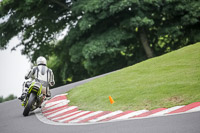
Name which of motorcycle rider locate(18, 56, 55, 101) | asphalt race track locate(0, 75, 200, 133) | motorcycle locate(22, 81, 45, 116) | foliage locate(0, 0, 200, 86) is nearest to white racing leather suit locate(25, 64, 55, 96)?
motorcycle rider locate(18, 56, 55, 101)

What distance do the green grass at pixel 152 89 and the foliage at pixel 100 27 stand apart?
9.26 m

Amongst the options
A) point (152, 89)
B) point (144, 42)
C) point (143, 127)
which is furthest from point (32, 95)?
point (144, 42)

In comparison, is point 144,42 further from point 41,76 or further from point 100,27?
point 41,76

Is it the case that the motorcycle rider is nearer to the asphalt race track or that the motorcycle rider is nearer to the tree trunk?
the asphalt race track

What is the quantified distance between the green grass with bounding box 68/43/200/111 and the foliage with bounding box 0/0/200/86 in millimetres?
9263

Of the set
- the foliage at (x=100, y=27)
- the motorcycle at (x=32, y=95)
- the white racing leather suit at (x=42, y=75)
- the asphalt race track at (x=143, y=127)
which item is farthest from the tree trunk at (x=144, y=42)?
the asphalt race track at (x=143, y=127)

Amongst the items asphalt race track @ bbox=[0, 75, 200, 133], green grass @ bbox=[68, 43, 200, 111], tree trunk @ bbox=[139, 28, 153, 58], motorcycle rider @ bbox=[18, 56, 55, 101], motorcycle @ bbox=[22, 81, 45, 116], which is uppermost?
tree trunk @ bbox=[139, 28, 153, 58]

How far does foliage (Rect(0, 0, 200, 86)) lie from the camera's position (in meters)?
23.5

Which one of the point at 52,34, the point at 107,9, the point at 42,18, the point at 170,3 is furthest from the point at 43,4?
the point at 170,3

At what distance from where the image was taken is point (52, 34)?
30.0 metres

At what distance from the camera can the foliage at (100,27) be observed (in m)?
23.5

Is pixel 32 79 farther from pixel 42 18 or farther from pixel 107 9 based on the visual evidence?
pixel 42 18

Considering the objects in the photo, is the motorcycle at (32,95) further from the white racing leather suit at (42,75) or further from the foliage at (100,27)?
the foliage at (100,27)

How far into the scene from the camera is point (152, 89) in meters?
9.71
